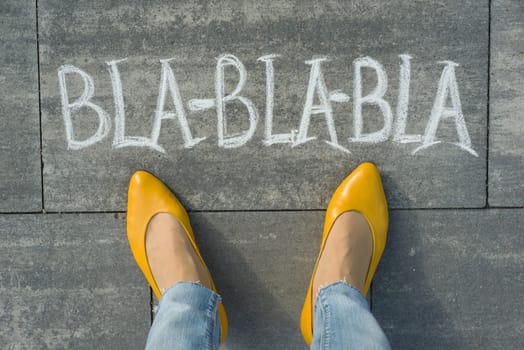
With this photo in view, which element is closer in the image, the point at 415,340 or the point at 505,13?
the point at 505,13

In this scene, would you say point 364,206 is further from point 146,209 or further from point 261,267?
point 146,209

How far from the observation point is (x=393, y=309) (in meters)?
2.04

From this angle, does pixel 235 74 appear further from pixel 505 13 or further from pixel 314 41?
pixel 505 13

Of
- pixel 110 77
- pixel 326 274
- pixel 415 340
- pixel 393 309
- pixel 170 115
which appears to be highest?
pixel 110 77

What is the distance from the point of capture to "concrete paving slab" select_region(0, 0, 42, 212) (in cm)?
195

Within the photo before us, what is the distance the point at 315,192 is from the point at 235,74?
24.3 inches

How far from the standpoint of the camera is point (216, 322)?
1798 mm

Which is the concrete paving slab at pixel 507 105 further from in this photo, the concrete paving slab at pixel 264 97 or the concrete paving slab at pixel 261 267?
the concrete paving slab at pixel 261 267

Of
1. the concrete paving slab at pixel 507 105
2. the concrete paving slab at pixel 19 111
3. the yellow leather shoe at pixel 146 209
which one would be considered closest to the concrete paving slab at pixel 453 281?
the concrete paving slab at pixel 507 105

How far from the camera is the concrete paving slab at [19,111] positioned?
195cm

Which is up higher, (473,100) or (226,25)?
(226,25)

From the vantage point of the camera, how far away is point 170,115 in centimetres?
196

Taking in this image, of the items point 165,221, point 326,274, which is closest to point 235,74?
point 165,221

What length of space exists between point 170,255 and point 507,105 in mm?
1580
